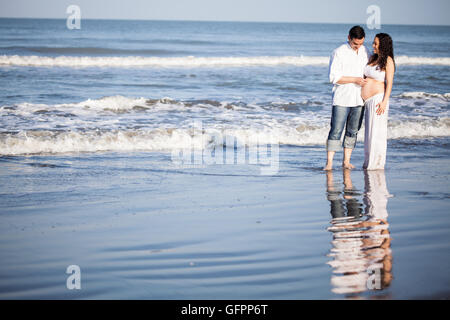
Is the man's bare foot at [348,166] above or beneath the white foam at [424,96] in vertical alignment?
beneath

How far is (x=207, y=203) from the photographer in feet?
17.6

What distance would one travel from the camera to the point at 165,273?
356 centimetres

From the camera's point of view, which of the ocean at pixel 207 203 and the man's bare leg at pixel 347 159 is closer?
the ocean at pixel 207 203

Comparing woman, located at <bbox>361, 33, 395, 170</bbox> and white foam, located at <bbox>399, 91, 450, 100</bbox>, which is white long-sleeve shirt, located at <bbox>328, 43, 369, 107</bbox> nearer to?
woman, located at <bbox>361, 33, 395, 170</bbox>

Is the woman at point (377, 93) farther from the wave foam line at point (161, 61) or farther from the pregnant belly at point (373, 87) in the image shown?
the wave foam line at point (161, 61)

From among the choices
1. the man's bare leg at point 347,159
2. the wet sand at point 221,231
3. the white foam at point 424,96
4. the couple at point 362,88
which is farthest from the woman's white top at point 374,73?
the white foam at point 424,96

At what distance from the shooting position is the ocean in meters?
3.48

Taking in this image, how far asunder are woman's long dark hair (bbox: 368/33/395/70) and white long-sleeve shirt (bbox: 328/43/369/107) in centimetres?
15

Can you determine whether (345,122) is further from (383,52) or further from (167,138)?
(167,138)

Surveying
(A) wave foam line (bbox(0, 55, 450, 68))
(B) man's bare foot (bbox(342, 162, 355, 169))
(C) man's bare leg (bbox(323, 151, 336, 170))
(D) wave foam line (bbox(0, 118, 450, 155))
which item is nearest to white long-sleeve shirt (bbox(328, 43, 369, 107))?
(C) man's bare leg (bbox(323, 151, 336, 170))

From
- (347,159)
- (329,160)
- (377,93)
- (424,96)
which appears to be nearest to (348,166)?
(347,159)

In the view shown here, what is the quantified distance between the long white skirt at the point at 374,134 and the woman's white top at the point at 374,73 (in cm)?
20

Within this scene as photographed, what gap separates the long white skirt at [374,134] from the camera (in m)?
6.57
